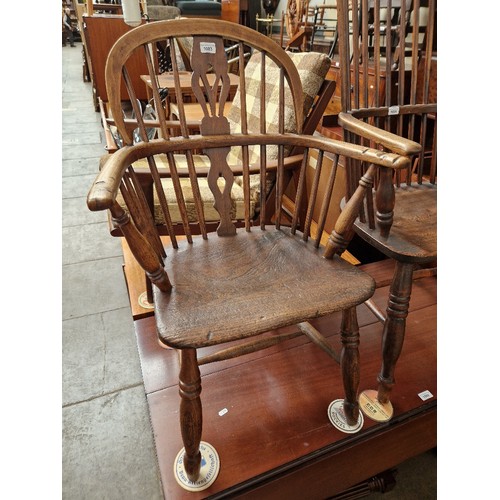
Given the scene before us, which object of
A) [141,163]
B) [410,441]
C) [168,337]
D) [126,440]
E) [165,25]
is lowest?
[126,440]

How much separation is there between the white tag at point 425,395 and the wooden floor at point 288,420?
0.01m

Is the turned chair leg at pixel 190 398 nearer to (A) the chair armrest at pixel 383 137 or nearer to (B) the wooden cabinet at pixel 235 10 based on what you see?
(A) the chair armrest at pixel 383 137

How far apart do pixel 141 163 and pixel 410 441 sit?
147 cm

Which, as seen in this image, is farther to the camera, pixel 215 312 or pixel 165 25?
pixel 165 25

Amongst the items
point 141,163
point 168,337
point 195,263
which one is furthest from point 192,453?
point 141,163

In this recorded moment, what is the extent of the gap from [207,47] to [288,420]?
3.35ft

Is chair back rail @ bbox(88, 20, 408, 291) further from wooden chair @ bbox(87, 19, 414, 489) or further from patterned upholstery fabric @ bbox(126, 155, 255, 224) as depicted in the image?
patterned upholstery fabric @ bbox(126, 155, 255, 224)

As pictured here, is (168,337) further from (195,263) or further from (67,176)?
(67,176)

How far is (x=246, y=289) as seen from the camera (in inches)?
34.1

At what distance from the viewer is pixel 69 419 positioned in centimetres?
139

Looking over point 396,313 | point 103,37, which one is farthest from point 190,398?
point 103,37

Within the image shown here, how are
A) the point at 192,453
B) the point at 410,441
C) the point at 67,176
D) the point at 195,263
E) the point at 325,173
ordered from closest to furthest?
the point at 192,453
the point at 195,263
the point at 410,441
the point at 325,173
the point at 67,176

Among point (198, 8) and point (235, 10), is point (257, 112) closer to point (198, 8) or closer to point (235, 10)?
point (198, 8)

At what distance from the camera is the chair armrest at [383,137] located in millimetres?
813
